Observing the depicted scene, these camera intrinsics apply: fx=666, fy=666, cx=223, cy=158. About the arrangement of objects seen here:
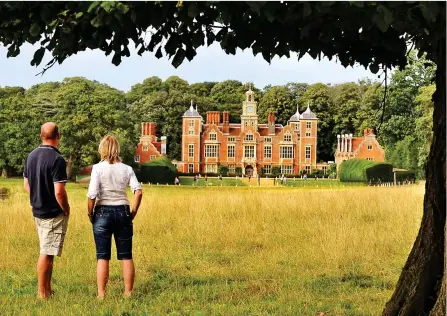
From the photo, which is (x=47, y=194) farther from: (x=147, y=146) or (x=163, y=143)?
(x=163, y=143)

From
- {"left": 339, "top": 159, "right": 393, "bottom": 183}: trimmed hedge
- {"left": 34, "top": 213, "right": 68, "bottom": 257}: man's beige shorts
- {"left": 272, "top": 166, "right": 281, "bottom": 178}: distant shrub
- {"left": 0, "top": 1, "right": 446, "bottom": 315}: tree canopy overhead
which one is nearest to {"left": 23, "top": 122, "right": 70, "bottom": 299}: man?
{"left": 34, "top": 213, "right": 68, "bottom": 257}: man's beige shorts

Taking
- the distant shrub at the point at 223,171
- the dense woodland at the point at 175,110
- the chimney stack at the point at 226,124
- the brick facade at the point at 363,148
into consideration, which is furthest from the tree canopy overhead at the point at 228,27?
the chimney stack at the point at 226,124

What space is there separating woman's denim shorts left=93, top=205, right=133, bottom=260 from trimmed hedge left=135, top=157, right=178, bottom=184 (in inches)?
1485

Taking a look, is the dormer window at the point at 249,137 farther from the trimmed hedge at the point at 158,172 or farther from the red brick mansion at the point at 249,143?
the trimmed hedge at the point at 158,172

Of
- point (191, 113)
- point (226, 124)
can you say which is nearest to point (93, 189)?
point (191, 113)

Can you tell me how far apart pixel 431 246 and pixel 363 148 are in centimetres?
4443

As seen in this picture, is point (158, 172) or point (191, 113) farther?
point (191, 113)

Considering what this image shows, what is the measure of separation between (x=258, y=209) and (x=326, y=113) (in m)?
46.8

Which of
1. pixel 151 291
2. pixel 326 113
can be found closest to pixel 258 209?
pixel 151 291

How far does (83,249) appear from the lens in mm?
8969

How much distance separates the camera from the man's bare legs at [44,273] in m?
5.84

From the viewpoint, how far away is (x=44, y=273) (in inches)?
230

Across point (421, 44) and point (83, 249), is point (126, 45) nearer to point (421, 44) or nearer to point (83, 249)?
point (421, 44)

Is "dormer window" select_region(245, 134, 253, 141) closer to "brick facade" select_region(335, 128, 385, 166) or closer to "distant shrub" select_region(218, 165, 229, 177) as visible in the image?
"distant shrub" select_region(218, 165, 229, 177)
